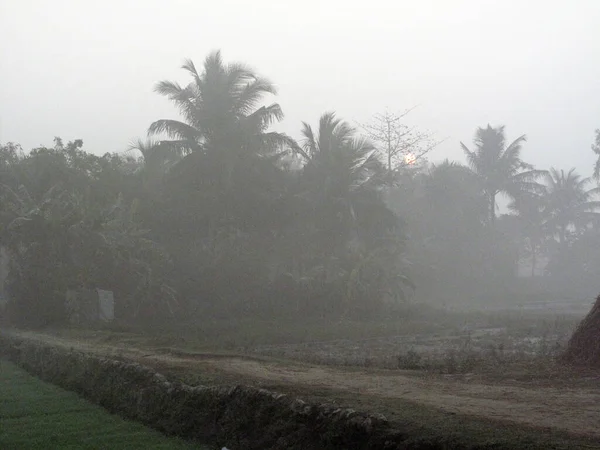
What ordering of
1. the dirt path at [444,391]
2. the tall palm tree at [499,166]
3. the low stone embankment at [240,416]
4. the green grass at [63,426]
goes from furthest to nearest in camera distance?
the tall palm tree at [499,166], the green grass at [63,426], the dirt path at [444,391], the low stone embankment at [240,416]

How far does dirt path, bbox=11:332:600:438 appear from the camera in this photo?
6.34 m

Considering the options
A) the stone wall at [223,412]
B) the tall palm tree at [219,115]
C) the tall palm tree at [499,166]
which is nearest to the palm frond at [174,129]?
the tall palm tree at [219,115]

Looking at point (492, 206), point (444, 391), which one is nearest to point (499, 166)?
point (492, 206)

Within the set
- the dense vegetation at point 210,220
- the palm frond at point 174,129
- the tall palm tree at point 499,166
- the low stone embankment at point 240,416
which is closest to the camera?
the low stone embankment at point 240,416

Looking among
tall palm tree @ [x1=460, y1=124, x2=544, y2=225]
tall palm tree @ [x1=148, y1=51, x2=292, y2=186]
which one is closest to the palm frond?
tall palm tree @ [x1=148, y1=51, x2=292, y2=186]

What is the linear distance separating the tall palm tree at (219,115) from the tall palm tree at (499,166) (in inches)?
880

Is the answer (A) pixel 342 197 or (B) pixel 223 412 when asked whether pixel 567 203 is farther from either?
(B) pixel 223 412

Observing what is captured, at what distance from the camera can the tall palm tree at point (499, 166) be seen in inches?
1825

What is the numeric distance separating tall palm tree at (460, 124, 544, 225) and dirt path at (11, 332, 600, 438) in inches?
1466

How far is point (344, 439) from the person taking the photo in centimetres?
611

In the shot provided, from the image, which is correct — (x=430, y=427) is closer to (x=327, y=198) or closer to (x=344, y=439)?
(x=344, y=439)

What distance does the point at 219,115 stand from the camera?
27.8m

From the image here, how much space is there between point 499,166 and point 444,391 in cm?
4063

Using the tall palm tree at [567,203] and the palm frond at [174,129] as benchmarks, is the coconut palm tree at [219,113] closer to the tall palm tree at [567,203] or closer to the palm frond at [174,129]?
the palm frond at [174,129]
